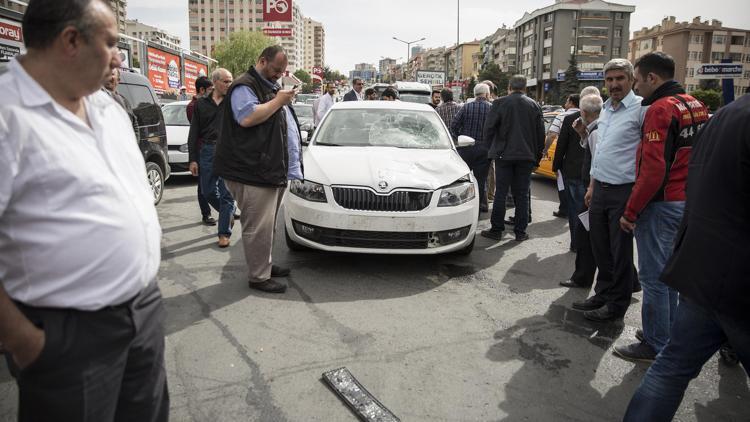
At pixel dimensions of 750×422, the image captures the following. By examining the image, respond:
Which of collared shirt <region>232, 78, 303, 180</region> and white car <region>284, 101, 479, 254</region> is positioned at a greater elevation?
collared shirt <region>232, 78, 303, 180</region>

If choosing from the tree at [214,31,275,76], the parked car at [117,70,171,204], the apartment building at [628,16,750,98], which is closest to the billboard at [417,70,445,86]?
the parked car at [117,70,171,204]

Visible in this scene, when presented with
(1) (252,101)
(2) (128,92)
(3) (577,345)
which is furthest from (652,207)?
(2) (128,92)

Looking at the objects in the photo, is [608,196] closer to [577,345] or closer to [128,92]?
[577,345]

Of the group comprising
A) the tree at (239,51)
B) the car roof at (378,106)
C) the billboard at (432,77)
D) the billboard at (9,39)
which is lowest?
the car roof at (378,106)

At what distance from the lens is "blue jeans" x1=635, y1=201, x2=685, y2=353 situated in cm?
331

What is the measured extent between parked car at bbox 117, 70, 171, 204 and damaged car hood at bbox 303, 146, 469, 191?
320 cm

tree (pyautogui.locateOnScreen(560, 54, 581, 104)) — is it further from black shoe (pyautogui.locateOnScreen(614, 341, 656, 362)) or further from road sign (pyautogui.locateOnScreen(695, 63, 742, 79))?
black shoe (pyautogui.locateOnScreen(614, 341, 656, 362))

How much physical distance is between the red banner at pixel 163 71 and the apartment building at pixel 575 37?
220 ft

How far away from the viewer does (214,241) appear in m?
6.23

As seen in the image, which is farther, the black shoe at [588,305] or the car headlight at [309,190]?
the car headlight at [309,190]

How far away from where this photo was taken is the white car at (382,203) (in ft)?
15.7

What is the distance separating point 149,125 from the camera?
7875 millimetres

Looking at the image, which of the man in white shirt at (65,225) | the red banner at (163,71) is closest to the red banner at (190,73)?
the red banner at (163,71)

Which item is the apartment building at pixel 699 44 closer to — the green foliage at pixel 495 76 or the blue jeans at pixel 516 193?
the green foliage at pixel 495 76
